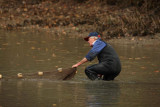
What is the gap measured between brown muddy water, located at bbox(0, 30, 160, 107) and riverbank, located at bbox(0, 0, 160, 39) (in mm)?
2125

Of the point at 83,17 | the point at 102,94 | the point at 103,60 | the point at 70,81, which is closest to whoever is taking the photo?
the point at 102,94

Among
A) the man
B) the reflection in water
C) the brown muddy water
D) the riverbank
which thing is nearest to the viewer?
the reflection in water

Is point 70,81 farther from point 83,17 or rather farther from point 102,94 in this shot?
point 83,17

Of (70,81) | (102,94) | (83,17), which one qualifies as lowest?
(83,17)

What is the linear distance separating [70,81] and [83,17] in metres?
14.8

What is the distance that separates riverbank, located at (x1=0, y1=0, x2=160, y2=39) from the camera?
66.4 ft

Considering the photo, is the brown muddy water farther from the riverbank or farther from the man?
the riverbank

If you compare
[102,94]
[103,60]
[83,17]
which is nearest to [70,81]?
[103,60]

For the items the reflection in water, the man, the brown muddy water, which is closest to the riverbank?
the brown muddy water

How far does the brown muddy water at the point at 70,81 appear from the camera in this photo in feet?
28.0

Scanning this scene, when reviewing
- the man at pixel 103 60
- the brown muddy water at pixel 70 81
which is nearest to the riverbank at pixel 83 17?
the brown muddy water at pixel 70 81

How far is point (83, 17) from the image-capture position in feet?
Answer: 84.1

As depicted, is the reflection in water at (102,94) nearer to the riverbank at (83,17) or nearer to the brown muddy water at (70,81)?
the brown muddy water at (70,81)

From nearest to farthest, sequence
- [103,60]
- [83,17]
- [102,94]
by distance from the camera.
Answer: [102,94]
[103,60]
[83,17]
